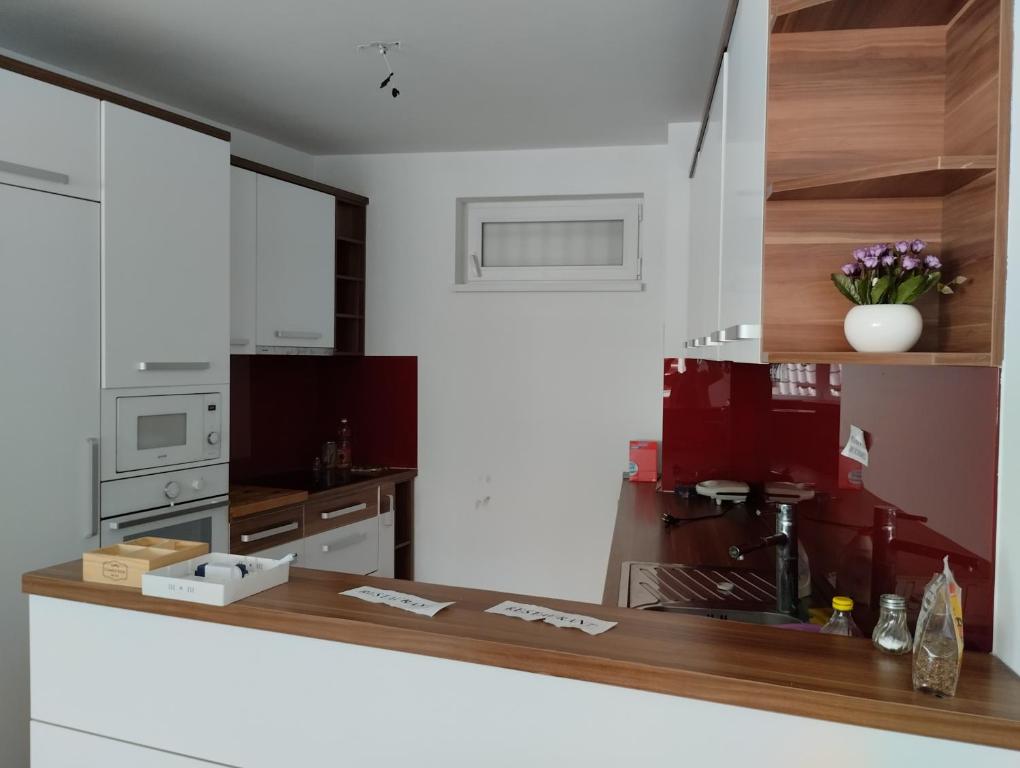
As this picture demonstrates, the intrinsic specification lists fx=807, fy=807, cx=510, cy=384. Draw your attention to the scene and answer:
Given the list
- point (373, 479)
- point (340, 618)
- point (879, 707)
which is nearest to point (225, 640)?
point (340, 618)

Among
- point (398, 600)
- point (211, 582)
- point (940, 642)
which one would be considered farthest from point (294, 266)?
point (940, 642)

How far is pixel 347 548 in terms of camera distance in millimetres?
3939

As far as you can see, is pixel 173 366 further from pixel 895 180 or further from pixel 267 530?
pixel 895 180

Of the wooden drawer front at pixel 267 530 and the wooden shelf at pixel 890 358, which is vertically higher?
the wooden shelf at pixel 890 358

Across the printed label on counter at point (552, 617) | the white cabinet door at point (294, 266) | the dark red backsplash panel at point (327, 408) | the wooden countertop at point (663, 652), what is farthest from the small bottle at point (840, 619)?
the dark red backsplash panel at point (327, 408)

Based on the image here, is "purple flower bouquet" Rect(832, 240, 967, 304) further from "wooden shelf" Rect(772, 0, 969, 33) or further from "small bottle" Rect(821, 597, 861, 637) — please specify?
"small bottle" Rect(821, 597, 861, 637)

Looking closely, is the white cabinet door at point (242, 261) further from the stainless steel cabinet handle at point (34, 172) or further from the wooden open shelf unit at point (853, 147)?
the wooden open shelf unit at point (853, 147)

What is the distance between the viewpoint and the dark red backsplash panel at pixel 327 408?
419 cm

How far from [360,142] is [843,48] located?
3.11 metres

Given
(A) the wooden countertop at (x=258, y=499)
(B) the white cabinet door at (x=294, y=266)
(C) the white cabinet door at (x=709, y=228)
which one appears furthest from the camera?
(B) the white cabinet door at (x=294, y=266)

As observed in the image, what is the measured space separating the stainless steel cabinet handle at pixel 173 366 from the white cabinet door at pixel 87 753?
1.32m

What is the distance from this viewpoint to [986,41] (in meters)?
1.32

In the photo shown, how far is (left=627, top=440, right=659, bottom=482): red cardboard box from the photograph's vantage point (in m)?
Result: 4.00

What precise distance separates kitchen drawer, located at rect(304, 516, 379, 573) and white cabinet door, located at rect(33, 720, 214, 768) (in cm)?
190
